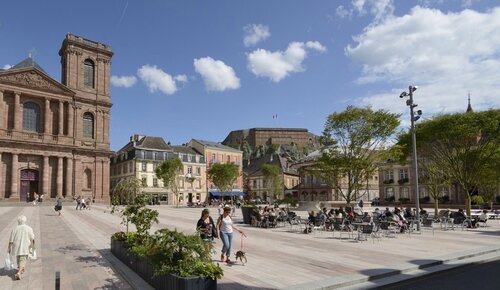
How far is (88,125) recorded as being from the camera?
56.3m

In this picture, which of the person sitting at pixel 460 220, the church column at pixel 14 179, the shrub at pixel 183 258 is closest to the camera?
the shrub at pixel 183 258

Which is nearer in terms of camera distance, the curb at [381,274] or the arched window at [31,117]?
the curb at [381,274]

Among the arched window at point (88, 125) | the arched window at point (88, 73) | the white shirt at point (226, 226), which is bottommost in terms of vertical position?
the white shirt at point (226, 226)

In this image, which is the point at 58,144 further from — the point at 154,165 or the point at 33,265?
the point at 33,265

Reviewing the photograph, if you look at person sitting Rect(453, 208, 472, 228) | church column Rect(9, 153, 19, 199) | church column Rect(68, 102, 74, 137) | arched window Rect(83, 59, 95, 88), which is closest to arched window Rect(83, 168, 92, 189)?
church column Rect(68, 102, 74, 137)

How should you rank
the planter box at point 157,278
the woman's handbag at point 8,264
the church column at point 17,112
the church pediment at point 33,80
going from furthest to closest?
the church column at point 17,112 < the church pediment at point 33,80 < the woman's handbag at point 8,264 < the planter box at point 157,278

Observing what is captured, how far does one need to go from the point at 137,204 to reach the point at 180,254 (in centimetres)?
398

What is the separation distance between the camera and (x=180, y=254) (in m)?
7.42

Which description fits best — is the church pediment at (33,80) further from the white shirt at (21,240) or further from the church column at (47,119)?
the white shirt at (21,240)

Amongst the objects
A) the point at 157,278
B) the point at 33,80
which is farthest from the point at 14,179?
the point at 157,278

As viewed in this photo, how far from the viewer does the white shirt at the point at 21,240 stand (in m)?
8.80

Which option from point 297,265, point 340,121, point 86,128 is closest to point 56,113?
point 86,128

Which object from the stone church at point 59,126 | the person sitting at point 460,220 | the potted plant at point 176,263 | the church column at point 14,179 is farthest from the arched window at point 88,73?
the potted plant at point 176,263

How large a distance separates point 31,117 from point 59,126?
3.54m
